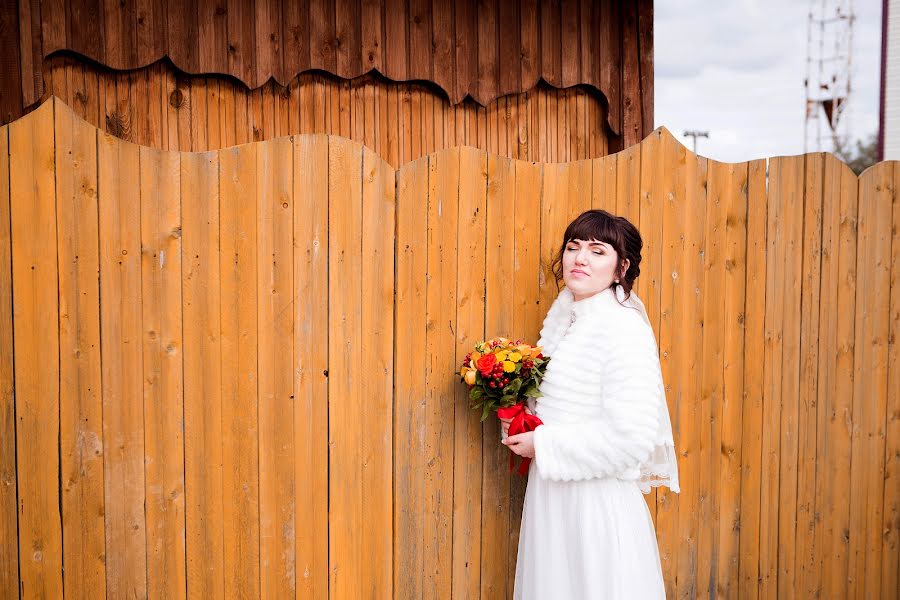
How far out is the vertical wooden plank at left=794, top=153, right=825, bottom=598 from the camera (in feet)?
12.3

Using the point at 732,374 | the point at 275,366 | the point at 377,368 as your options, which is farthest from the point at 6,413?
the point at 732,374

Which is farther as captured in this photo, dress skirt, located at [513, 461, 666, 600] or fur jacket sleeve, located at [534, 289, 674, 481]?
dress skirt, located at [513, 461, 666, 600]

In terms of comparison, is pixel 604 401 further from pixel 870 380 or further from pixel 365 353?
pixel 870 380

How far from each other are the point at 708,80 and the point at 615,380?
103 ft

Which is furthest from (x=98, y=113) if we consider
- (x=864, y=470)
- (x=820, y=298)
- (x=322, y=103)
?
(x=864, y=470)

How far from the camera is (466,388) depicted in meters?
3.13

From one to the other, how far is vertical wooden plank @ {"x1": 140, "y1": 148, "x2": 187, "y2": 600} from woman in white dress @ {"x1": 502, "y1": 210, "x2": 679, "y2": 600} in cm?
122

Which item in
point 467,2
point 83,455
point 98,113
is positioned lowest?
point 83,455

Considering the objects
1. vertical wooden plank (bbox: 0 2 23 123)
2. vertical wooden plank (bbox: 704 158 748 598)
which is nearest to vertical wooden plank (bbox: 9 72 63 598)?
vertical wooden plank (bbox: 0 2 23 123)

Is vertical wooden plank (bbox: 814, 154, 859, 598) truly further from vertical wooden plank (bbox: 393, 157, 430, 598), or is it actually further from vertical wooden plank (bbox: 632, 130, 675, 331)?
vertical wooden plank (bbox: 393, 157, 430, 598)

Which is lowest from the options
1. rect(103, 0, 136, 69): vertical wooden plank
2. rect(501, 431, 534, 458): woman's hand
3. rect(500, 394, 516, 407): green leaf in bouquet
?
rect(501, 431, 534, 458): woman's hand

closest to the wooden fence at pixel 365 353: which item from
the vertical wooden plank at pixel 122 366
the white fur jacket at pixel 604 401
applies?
the vertical wooden plank at pixel 122 366

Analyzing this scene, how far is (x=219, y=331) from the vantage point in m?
2.77

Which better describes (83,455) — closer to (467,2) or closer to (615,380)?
(615,380)
